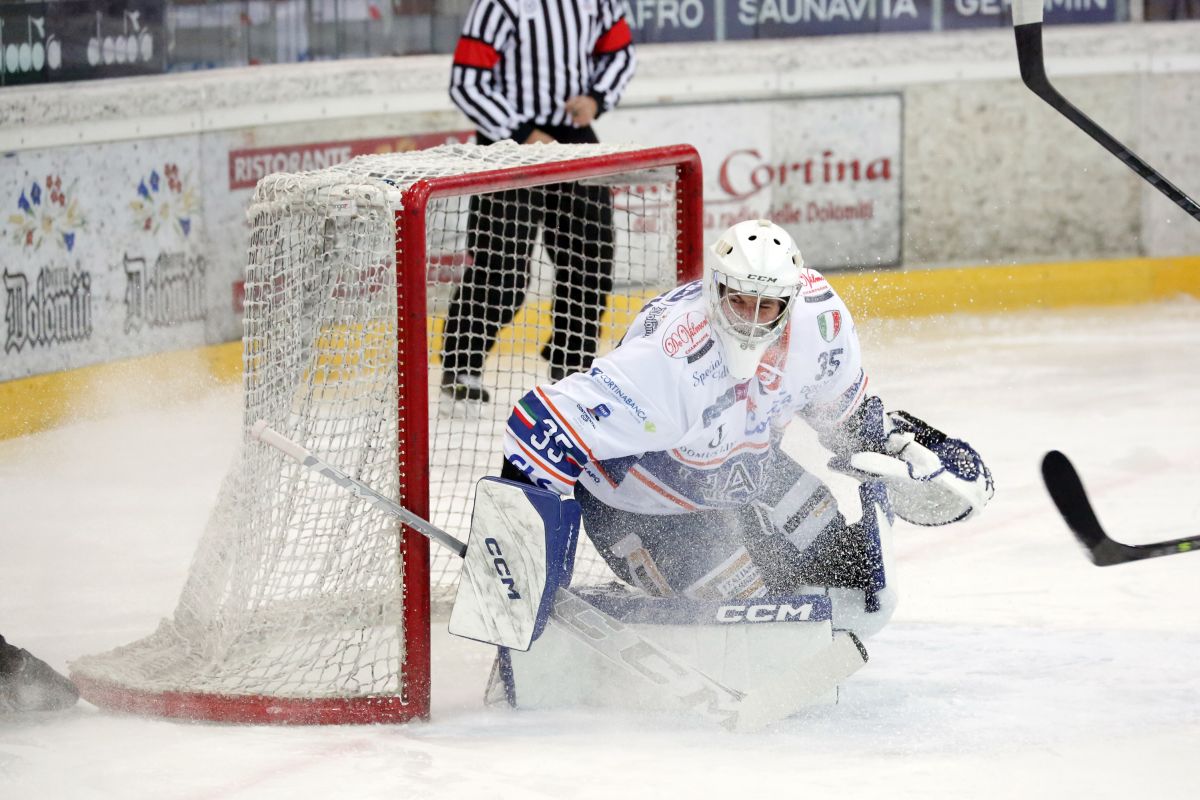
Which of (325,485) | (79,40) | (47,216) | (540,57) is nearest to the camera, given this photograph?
(325,485)

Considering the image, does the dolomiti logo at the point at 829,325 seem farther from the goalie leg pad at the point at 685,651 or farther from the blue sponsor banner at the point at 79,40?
the blue sponsor banner at the point at 79,40

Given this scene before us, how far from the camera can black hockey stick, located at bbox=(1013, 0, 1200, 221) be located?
9.93 ft

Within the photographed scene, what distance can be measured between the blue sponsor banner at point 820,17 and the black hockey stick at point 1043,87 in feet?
10.8

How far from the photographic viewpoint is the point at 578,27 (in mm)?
5238

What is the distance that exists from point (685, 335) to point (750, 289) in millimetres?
136

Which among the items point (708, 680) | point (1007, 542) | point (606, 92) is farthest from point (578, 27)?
point (708, 680)

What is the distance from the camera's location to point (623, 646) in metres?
2.83

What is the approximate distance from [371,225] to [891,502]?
0.92 metres

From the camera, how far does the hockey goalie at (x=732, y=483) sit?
2750 millimetres

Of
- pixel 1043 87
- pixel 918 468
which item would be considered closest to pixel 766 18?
pixel 1043 87

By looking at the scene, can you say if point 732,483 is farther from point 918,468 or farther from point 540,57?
point 540,57

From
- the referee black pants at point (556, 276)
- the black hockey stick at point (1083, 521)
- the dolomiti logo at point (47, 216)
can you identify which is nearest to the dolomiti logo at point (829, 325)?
the black hockey stick at point (1083, 521)

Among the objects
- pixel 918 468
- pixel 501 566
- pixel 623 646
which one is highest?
pixel 918 468

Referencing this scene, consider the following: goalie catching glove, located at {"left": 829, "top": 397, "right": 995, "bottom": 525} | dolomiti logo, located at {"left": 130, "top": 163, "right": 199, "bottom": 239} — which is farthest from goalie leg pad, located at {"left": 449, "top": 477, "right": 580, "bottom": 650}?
dolomiti logo, located at {"left": 130, "top": 163, "right": 199, "bottom": 239}
